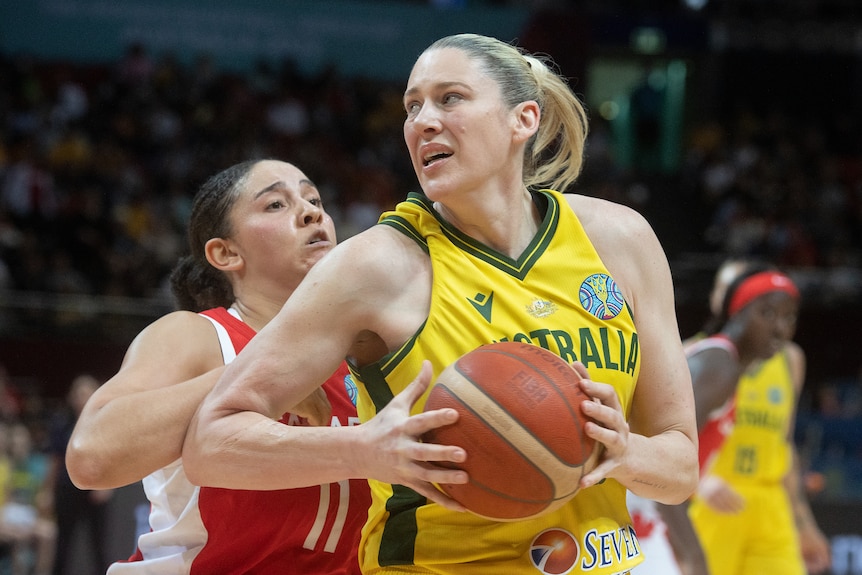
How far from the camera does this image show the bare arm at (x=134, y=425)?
238 centimetres

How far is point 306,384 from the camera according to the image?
2.26 m

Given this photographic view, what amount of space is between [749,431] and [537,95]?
12.3 feet

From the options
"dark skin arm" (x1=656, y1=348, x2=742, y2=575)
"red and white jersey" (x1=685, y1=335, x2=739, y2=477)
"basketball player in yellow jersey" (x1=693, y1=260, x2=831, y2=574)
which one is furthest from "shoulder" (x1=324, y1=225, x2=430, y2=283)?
"basketball player in yellow jersey" (x1=693, y1=260, x2=831, y2=574)

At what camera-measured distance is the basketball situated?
1.99m

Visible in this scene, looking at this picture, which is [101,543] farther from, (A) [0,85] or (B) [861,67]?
(B) [861,67]

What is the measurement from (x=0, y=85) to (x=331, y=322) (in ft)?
→ 42.7

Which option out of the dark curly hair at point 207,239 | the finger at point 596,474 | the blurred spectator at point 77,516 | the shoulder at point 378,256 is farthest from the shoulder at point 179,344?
the blurred spectator at point 77,516

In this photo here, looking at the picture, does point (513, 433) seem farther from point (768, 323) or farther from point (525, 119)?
point (768, 323)

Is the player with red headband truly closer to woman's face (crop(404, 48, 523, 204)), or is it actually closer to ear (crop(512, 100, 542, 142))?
ear (crop(512, 100, 542, 142))

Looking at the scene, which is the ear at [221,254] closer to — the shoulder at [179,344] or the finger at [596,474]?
the shoulder at [179,344]

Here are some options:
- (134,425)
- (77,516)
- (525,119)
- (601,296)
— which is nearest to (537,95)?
(525,119)

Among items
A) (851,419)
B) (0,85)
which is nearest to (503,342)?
(851,419)

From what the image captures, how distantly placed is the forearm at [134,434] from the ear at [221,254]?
24.7 inches

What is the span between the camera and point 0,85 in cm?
1387
